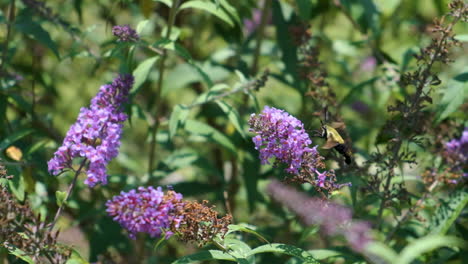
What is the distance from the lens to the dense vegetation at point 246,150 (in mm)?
1973

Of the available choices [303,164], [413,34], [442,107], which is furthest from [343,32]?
[303,164]

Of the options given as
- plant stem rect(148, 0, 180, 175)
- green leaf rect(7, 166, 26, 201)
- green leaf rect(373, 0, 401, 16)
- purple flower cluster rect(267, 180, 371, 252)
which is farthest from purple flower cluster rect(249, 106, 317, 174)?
green leaf rect(373, 0, 401, 16)

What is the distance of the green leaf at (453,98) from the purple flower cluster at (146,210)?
1.32 metres

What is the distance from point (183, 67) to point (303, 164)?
1.70 m

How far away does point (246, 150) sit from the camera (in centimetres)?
331

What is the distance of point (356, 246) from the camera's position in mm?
1898

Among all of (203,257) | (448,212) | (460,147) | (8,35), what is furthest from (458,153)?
(8,35)

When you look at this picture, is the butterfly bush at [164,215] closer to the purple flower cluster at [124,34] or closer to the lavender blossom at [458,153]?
the purple flower cluster at [124,34]

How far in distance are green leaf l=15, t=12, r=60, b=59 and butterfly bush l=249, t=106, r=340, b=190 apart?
125 centimetres

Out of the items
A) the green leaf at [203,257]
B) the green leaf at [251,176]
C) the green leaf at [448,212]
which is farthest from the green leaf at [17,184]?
the green leaf at [448,212]

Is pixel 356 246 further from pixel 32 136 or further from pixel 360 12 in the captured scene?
pixel 32 136

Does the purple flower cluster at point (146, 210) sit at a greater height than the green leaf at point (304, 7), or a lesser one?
lesser

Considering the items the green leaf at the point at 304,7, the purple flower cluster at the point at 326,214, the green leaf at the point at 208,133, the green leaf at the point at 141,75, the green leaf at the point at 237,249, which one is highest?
the green leaf at the point at 304,7

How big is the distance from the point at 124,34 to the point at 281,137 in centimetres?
85
